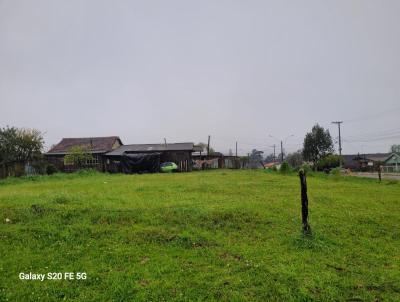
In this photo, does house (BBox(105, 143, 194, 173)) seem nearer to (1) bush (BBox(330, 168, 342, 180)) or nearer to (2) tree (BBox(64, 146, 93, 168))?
(2) tree (BBox(64, 146, 93, 168))

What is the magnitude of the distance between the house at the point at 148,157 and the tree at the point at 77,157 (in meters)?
2.36

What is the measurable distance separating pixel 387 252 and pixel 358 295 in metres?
2.21

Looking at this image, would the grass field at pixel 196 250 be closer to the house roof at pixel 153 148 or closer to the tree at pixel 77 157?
the house roof at pixel 153 148

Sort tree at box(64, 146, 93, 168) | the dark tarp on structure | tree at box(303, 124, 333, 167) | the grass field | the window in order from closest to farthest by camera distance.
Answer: the grass field, the dark tarp on structure, tree at box(64, 146, 93, 168), the window, tree at box(303, 124, 333, 167)

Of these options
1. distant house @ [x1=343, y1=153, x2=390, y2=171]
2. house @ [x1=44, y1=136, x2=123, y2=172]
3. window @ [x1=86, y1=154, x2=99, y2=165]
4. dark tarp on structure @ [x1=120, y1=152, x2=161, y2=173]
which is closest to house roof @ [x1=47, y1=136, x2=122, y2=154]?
house @ [x1=44, y1=136, x2=123, y2=172]

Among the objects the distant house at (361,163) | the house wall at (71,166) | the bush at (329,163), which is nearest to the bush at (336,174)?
the house wall at (71,166)

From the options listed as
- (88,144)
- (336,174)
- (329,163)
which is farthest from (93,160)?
(329,163)

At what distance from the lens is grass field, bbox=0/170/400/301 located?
4.29m

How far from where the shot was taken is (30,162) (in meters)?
28.0

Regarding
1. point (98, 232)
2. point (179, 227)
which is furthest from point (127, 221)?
point (179, 227)

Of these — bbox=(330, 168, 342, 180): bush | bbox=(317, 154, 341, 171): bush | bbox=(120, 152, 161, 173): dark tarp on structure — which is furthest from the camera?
bbox=(317, 154, 341, 171): bush

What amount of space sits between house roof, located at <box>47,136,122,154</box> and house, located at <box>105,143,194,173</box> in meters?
1.97

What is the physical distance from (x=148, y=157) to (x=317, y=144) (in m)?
40.2

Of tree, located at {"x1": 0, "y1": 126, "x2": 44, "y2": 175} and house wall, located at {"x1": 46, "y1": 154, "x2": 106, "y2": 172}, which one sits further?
house wall, located at {"x1": 46, "y1": 154, "x2": 106, "y2": 172}
